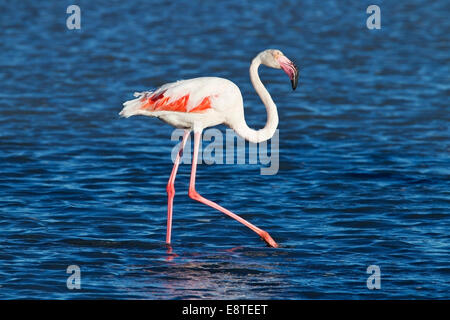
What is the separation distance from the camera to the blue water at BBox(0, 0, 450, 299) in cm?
884

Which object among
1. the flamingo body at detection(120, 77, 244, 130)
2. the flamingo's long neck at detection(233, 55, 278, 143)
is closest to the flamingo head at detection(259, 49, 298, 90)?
the flamingo's long neck at detection(233, 55, 278, 143)

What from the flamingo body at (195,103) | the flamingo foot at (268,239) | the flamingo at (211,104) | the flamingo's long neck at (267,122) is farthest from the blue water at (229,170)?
the flamingo body at (195,103)

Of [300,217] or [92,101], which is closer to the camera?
[300,217]

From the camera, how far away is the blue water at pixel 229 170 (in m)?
8.84

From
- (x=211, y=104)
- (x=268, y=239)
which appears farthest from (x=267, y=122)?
(x=268, y=239)

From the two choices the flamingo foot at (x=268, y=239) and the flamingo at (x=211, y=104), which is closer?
the flamingo foot at (x=268, y=239)

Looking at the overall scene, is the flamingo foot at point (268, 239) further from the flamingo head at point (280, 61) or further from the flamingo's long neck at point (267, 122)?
the flamingo head at point (280, 61)

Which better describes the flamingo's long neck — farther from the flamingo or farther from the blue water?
the blue water

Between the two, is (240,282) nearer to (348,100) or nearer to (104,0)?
(348,100)

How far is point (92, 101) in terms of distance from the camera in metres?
16.9

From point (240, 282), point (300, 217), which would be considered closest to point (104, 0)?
point (300, 217)

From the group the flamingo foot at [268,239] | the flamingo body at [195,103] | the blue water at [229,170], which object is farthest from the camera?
the flamingo body at [195,103]

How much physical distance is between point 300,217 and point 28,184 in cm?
355
